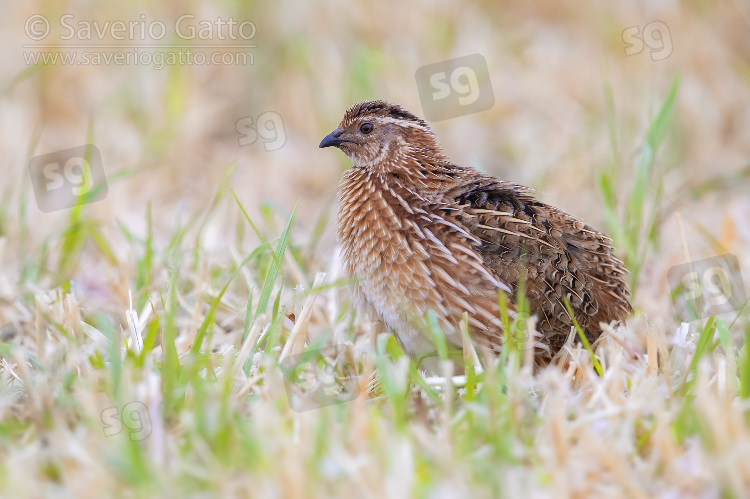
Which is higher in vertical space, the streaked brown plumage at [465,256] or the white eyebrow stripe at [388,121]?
the white eyebrow stripe at [388,121]

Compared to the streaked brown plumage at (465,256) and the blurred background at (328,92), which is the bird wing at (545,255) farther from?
the blurred background at (328,92)

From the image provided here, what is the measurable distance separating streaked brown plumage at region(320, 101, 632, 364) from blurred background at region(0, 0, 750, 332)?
2.32 metres

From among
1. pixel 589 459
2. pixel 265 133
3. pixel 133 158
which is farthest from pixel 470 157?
pixel 589 459

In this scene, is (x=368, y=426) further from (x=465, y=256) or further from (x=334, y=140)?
(x=334, y=140)

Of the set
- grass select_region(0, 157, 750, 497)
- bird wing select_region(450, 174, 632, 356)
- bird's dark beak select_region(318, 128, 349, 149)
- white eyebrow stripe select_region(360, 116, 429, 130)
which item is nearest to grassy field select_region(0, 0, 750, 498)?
grass select_region(0, 157, 750, 497)

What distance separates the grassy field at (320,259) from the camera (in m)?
2.84

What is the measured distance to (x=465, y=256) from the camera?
4.07 meters

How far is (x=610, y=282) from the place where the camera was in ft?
14.2

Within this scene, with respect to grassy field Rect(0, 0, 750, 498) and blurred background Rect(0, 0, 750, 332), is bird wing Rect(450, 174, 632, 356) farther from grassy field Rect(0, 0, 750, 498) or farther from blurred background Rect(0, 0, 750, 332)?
blurred background Rect(0, 0, 750, 332)

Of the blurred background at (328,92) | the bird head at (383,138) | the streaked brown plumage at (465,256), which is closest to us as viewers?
the streaked brown plumage at (465,256)

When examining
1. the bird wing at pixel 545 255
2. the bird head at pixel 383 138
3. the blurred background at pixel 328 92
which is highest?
the blurred background at pixel 328 92

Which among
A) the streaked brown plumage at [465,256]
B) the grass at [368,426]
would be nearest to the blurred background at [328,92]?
the streaked brown plumage at [465,256]

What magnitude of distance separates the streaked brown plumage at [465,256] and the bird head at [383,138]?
5cm

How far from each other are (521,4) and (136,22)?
3733 mm
